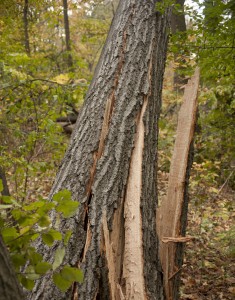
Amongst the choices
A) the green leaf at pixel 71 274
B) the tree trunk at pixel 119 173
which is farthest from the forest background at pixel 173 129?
the tree trunk at pixel 119 173

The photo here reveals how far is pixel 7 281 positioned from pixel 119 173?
1.49 m

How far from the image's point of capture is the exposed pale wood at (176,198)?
238 centimetres

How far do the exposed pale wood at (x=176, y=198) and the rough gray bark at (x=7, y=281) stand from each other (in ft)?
5.22

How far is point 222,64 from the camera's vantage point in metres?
3.56

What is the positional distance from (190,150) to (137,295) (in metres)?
1.32

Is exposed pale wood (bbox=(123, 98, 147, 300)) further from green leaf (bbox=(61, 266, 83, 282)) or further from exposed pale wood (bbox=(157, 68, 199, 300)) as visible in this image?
green leaf (bbox=(61, 266, 83, 282))

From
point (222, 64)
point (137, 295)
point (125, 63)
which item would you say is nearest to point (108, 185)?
point (137, 295)

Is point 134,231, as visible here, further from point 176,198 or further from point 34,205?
point 34,205

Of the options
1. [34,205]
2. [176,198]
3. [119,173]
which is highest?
[34,205]

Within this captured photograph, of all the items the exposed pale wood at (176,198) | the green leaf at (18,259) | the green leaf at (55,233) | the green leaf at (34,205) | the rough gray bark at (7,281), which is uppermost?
the green leaf at (34,205)

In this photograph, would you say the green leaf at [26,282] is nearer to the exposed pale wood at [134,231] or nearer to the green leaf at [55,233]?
the green leaf at [55,233]

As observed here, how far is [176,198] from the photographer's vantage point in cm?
259

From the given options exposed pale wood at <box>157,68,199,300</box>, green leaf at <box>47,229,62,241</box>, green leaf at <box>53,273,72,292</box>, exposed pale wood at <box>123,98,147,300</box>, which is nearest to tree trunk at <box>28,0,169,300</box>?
exposed pale wood at <box>123,98,147,300</box>

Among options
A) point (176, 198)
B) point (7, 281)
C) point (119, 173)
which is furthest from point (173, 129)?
point (7, 281)
